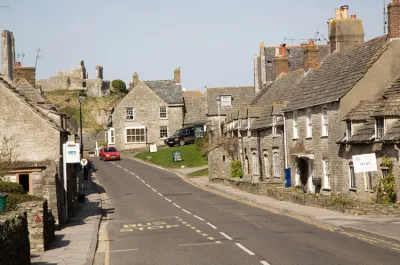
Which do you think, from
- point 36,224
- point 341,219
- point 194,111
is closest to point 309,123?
point 341,219

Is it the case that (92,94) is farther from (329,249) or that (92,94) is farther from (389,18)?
(329,249)

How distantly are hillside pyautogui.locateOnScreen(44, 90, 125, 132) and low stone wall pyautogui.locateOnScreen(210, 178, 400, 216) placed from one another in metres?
74.8

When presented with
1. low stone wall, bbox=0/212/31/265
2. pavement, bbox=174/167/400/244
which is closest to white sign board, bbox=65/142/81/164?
pavement, bbox=174/167/400/244

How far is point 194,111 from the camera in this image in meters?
97.4

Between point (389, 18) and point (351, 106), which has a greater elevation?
point (389, 18)

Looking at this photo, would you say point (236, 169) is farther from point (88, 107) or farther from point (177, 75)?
point (88, 107)

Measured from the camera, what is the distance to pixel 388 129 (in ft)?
104

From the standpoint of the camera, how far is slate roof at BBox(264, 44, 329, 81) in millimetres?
66062

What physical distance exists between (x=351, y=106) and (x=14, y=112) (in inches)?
718

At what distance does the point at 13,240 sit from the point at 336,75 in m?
29.2

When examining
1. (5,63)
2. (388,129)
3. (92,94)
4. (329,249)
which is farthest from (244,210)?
(92,94)

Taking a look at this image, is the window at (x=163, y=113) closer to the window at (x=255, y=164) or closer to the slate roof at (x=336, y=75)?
the window at (x=255, y=164)

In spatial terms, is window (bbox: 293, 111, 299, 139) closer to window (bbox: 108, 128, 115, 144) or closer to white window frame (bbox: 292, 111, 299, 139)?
white window frame (bbox: 292, 111, 299, 139)

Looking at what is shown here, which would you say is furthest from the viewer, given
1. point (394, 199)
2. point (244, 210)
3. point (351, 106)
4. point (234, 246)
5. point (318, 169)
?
point (318, 169)
